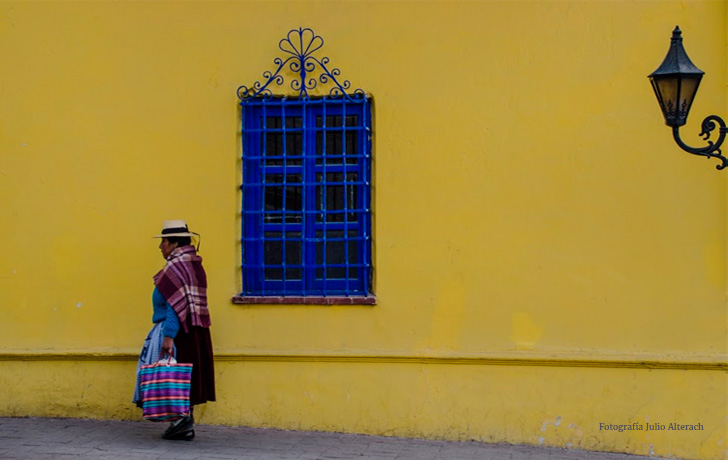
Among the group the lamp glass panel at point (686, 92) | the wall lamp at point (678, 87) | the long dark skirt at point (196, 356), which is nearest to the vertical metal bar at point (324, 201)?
the long dark skirt at point (196, 356)

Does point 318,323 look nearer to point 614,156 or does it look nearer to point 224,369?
point 224,369

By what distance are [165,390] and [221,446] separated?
0.59 metres

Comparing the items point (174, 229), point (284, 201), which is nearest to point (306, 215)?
point (284, 201)

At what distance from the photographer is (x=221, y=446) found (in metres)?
7.20

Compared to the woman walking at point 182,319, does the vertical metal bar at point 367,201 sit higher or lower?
higher

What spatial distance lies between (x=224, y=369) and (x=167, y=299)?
996 millimetres

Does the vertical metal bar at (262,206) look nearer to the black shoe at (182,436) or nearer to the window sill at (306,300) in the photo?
the window sill at (306,300)

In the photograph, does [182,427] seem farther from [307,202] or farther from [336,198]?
[336,198]

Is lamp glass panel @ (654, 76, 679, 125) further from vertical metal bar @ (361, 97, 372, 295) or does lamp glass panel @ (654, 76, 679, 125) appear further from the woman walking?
the woman walking

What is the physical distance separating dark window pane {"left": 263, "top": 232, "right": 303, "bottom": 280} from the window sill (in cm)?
21

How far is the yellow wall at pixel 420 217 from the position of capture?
292 inches

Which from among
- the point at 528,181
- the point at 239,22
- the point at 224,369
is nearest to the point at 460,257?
the point at 528,181

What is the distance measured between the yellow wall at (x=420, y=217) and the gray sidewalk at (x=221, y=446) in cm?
15

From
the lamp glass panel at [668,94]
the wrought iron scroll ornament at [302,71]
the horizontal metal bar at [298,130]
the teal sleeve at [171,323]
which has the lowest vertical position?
the teal sleeve at [171,323]
